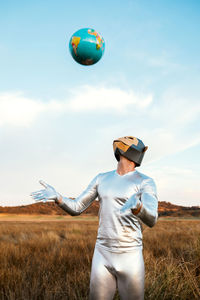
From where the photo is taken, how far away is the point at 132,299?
263 centimetres

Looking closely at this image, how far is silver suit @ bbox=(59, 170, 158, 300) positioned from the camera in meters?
2.62

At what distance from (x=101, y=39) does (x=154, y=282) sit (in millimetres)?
3458

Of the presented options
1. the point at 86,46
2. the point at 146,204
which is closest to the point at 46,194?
the point at 146,204

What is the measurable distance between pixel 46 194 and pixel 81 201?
0.47 meters

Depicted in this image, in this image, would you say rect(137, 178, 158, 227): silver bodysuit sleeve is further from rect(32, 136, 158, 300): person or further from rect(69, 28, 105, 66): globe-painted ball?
rect(69, 28, 105, 66): globe-painted ball

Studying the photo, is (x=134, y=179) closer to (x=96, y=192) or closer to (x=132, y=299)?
(x=96, y=192)

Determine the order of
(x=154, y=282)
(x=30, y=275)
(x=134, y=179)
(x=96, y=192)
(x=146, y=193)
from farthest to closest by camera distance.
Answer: (x=30, y=275), (x=154, y=282), (x=96, y=192), (x=134, y=179), (x=146, y=193)

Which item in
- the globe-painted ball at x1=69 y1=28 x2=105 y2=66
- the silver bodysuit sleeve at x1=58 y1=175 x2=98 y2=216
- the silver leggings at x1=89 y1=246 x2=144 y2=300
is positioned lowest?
the silver leggings at x1=89 y1=246 x2=144 y2=300

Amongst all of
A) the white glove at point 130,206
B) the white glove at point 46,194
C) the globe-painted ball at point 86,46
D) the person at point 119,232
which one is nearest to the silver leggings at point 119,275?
the person at point 119,232

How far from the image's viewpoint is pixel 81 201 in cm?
303

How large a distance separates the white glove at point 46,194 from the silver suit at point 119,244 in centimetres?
16

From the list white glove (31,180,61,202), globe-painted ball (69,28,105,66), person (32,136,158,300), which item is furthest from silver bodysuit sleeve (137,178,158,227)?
globe-painted ball (69,28,105,66)

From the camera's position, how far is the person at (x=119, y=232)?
263 centimetres

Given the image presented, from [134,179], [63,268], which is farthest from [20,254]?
[134,179]
